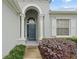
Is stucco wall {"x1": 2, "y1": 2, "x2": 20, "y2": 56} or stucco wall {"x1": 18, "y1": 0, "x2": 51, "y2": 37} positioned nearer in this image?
stucco wall {"x1": 2, "y1": 2, "x2": 20, "y2": 56}

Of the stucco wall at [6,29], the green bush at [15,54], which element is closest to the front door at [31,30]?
the green bush at [15,54]

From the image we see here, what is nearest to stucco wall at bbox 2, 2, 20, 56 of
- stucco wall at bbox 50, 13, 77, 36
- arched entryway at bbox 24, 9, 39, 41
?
stucco wall at bbox 50, 13, 77, 36

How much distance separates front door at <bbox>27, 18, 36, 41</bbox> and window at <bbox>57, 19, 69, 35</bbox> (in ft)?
11.3

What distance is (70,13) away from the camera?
21.5m

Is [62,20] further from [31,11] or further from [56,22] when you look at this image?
[31,11]

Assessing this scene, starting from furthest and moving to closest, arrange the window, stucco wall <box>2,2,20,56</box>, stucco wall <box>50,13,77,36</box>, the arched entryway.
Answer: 1. the arched entryway
2. the window
3. stucco wall <box>50,13,77,36</box>
4. stucco wall <box>2,2,20,56</box>

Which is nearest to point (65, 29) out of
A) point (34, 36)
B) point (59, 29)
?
point (59, 29)

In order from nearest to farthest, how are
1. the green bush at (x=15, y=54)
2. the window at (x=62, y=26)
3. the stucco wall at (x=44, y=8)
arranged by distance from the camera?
1. the green bush at (x=15, y=54)
2. the stucco wall at (x=44, y=8)
3. the window at (x=62, y=26)

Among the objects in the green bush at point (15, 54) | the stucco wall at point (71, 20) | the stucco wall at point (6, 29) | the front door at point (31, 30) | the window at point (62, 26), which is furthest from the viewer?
the front door at point (31, 30)

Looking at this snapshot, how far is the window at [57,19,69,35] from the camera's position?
21748 millimetres

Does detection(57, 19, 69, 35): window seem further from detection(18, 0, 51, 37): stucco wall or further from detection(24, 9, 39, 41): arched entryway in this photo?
detection(24, 9, 39, 41): arched entryway

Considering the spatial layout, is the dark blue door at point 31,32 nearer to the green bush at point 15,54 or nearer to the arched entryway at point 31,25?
the arched entryway at point 31,25

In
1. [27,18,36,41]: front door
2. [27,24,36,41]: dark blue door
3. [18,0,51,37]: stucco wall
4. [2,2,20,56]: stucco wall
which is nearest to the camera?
[2,2,20,56]: stucco wall

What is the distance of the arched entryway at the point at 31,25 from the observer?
23281 mm
